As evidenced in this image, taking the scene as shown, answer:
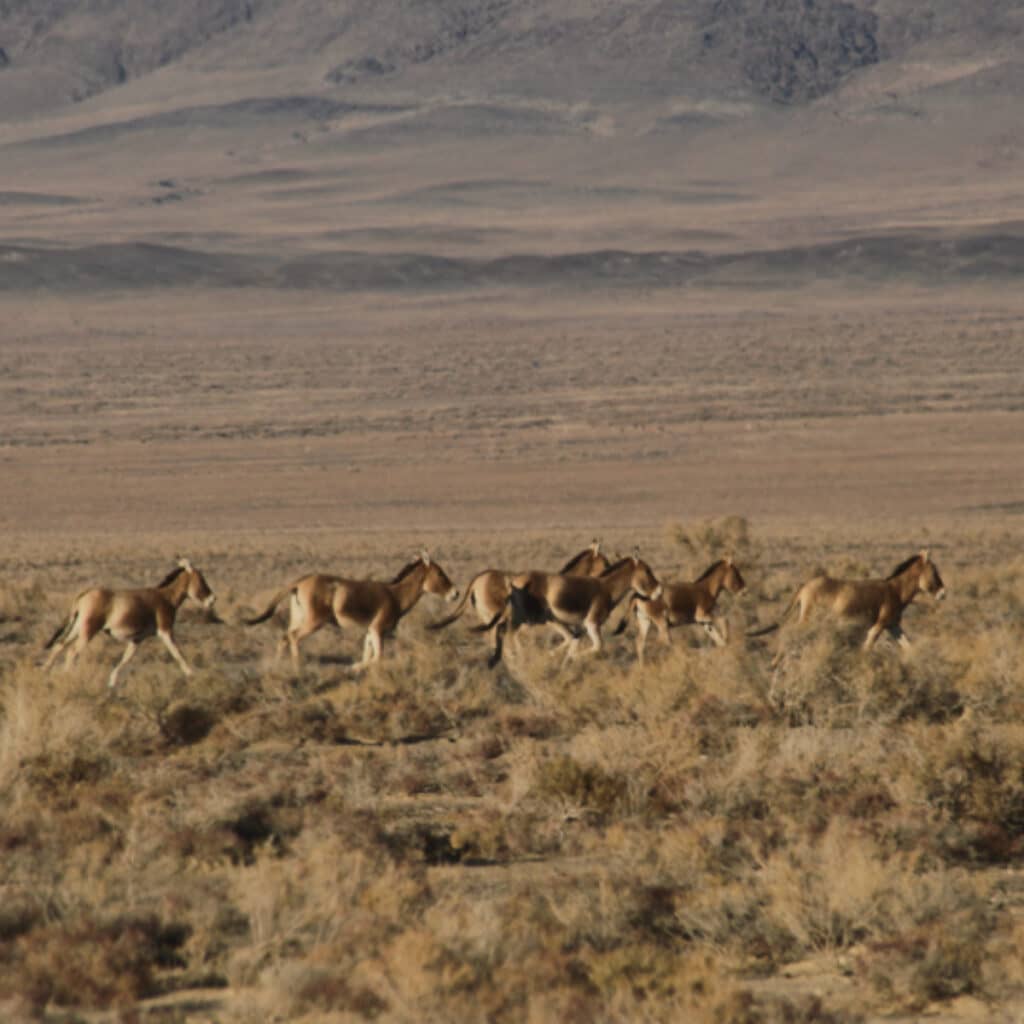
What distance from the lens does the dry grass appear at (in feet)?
24.8

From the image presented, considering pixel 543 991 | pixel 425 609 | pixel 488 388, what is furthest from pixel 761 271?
pixel 543 991

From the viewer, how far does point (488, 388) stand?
58.2 metres

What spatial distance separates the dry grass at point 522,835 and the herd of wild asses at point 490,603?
14.6 inches

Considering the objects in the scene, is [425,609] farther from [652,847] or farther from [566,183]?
[566,183]

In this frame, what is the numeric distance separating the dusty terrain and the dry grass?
30 mm

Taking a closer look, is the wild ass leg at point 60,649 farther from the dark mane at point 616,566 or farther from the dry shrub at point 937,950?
the dry shrub at point 937,950

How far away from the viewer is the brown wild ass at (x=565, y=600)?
15406mm

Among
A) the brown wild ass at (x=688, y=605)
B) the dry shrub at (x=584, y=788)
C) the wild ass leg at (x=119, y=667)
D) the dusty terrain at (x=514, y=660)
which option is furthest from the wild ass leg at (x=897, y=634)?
the wild ass leg at (x=119, y=667)

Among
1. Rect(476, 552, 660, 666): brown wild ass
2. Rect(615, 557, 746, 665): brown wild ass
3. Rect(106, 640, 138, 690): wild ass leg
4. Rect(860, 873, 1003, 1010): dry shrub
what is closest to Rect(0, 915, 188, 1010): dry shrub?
Rect(860, 873, 1003, 1010): dry shrub

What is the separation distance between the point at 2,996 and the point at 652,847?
350 cm

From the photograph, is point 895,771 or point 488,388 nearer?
point 895,771

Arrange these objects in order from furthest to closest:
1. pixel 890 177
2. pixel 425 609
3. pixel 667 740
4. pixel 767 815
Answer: pixel 890 177 → pixel 425 609 → pixel 667 740 → pixel 767 815

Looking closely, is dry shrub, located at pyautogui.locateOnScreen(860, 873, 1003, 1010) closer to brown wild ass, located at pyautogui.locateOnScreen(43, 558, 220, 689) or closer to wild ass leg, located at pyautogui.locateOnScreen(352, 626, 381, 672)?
wild ass leg, located at pyautogui.locateOnScreen(352, 626, 381, 672)

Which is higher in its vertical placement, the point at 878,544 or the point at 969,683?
the point at 969,683
